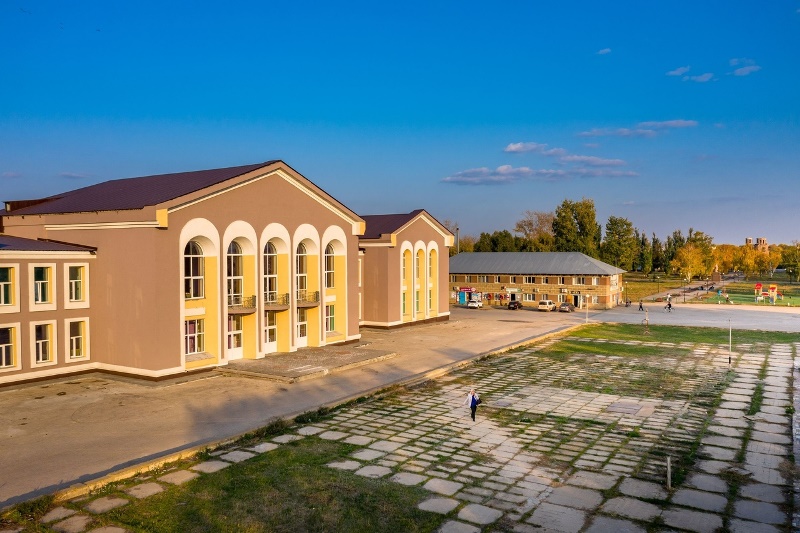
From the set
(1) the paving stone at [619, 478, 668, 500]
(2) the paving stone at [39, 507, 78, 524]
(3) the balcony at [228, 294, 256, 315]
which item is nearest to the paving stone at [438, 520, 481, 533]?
(1) the paving stone at [619, 478, 668, 500]

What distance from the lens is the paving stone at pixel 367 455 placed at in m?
15.4

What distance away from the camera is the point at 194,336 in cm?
2583

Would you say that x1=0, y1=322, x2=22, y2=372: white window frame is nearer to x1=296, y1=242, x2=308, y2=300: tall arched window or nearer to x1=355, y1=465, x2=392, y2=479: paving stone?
x1=296, y1=242, x2=308, y2=300: tall arched window

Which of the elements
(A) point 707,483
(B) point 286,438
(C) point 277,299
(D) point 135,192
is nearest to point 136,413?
(B) point 286,438

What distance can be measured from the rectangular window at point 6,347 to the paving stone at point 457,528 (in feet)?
62.0

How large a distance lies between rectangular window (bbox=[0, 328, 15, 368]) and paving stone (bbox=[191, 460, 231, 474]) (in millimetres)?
12281

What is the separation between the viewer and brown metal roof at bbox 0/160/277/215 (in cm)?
2553

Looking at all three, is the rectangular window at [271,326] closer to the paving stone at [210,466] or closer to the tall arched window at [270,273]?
the tall arched window at [270,273]

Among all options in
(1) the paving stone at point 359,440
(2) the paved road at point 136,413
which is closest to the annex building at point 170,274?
(2) the paved road at point 136,413

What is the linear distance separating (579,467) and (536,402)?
22.3ft

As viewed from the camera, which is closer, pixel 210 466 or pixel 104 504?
pixel 104 504

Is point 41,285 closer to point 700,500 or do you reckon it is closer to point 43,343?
point 43,343

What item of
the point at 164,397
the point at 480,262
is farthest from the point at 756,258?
the point at 164,397

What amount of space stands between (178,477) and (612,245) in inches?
3105
